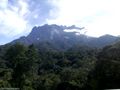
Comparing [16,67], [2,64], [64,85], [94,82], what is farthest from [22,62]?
[2,64]

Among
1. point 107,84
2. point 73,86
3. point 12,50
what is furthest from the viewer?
point 12,50

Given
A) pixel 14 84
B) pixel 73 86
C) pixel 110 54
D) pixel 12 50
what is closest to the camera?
pixel 110 54

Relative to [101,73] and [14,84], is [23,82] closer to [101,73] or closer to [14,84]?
[14,84]

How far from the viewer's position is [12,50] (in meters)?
75.7

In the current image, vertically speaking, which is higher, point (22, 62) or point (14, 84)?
point (22, 62)

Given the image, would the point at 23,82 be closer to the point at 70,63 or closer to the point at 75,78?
the point at 75,78

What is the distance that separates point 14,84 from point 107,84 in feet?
86.2

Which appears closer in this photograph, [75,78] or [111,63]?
[111,63]

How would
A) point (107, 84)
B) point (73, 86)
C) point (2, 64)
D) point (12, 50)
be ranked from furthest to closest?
point (2, 64) → point (12, 50) → point (73, 86) → point (107, 84)

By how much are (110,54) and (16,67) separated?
25.7m

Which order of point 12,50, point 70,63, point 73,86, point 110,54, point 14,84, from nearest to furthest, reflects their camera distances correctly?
point 110,54, point 73,86, point 14,84, point 12,50, point 70,63

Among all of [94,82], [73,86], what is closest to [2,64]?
[73,86]

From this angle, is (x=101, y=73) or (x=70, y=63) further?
(x=70, y=63)

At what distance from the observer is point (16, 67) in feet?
232
